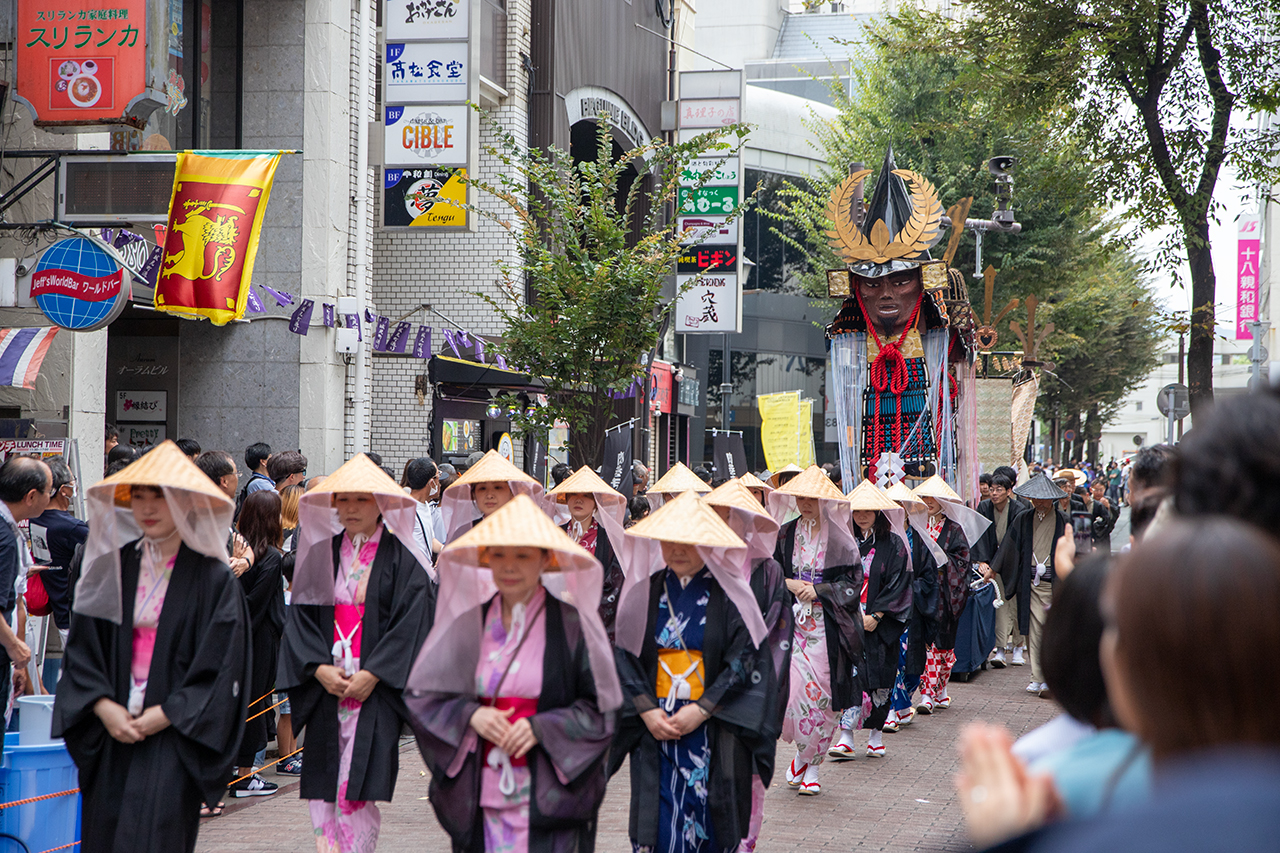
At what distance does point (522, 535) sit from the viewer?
4379mm

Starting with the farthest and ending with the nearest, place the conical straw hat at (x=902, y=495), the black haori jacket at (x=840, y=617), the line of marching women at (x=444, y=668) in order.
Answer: the conical straw hat at (x=902, y=495) < the black haori jacket at (x=840, y=617) < the line of marching women at (x=444, y=668)

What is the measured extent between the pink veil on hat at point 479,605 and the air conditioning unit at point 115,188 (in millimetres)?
6164

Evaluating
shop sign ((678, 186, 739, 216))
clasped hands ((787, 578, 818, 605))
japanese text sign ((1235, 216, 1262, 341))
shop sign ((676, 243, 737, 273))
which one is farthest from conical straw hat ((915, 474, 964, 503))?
japanese text sign ((1235, 216, 1262, 341))

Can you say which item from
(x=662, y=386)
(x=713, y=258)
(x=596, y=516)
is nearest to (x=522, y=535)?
(x=596, y=516)

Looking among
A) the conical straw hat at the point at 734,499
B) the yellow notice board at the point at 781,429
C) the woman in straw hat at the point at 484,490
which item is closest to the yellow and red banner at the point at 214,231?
the woman in straw hat at the point at 484,490

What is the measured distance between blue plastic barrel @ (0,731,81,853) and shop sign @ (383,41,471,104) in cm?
1015

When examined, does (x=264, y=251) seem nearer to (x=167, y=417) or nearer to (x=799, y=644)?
(x=167, y=417)

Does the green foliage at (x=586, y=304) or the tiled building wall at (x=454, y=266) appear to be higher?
the tiled building wall at (x=454, y=266)

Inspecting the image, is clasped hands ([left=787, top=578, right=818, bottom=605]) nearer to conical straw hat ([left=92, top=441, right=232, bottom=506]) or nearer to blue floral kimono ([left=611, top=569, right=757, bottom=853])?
blue floral kimono ([left=611, top=569, right=757, bottom=853])

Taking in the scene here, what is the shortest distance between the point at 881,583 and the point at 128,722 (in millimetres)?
5454

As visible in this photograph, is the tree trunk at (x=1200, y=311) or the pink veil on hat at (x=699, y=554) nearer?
the pink veil on hat at (x=699, y=554)

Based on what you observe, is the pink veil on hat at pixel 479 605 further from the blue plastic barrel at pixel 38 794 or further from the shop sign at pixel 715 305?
the shop sign at pixel 715 305

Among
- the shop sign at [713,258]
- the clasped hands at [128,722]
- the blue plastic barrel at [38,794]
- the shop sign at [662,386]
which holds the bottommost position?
the blue plastic barrel at [38,794]

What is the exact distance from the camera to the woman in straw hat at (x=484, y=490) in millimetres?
7566
